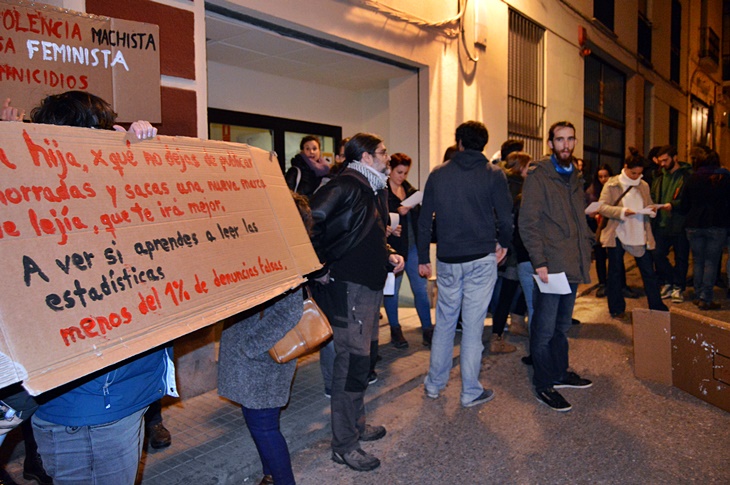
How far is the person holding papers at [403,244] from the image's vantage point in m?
5.52

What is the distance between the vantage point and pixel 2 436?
5.42 feet

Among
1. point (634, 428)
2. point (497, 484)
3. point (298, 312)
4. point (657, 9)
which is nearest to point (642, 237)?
point (634, 428)

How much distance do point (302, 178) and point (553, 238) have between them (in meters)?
2.31

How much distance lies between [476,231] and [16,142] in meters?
3.12

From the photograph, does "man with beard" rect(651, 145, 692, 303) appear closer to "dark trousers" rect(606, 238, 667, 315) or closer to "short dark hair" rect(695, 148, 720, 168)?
"short dark hair" rect(695, 148, 720, 168)

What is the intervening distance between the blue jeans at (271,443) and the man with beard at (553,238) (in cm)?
234

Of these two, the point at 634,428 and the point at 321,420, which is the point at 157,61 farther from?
the point at 634,428

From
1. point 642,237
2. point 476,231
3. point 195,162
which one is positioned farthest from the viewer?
point 642,237

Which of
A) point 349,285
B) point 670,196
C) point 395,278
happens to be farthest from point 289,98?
point 670,196

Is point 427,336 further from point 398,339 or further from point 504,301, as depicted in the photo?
point 504,301

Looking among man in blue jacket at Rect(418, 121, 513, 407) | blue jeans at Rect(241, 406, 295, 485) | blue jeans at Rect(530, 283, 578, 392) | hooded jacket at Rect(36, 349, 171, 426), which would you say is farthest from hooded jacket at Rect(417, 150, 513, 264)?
hooded jacket at Rect(36, 349, 171, 426)

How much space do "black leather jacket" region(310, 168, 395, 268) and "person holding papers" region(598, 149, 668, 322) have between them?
13.3 ft

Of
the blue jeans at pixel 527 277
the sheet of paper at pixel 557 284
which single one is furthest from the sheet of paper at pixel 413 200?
the sheet of paper at pixel 557 284

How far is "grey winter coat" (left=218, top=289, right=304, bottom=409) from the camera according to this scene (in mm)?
2438
